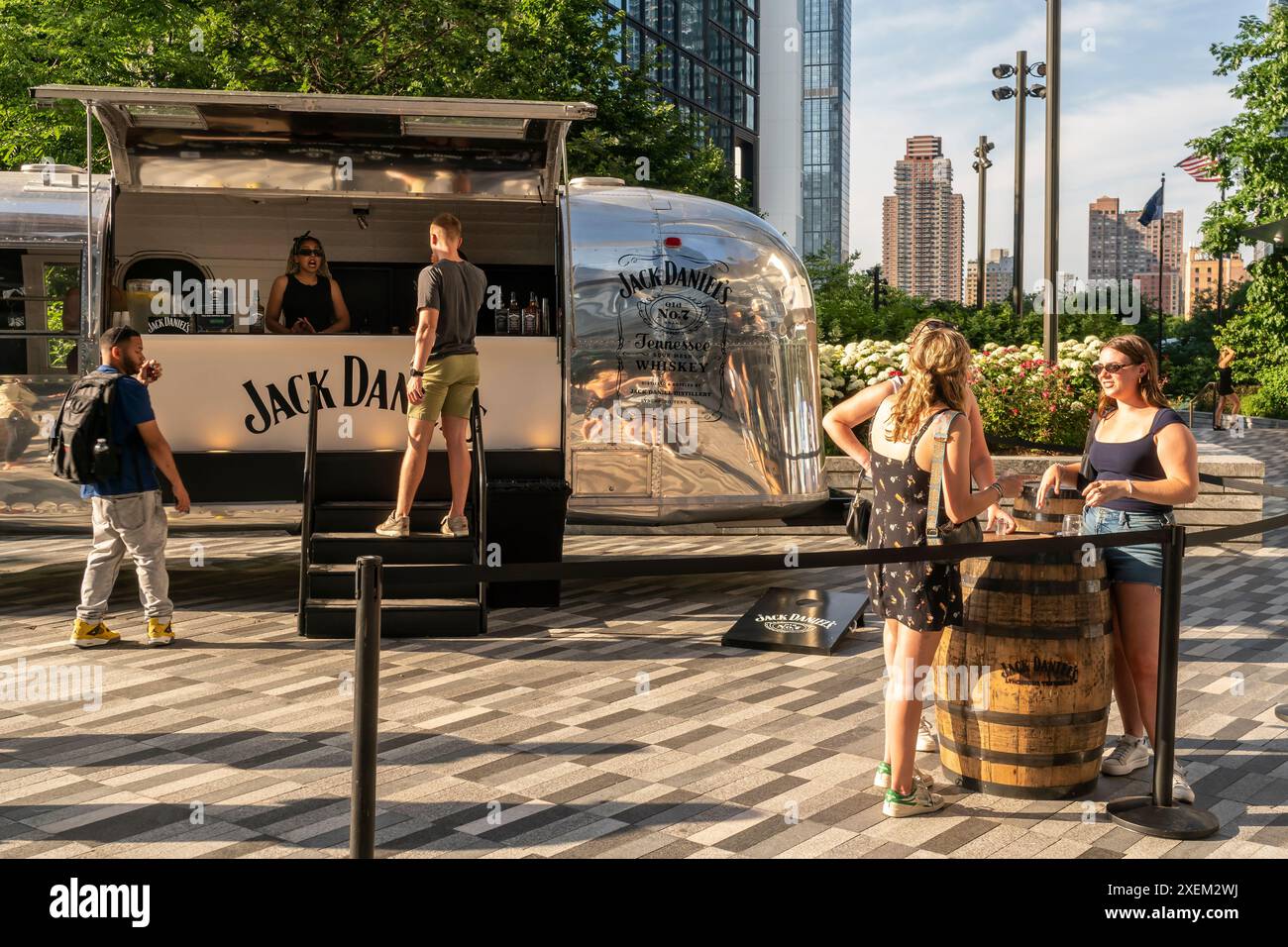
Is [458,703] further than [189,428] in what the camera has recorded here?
No

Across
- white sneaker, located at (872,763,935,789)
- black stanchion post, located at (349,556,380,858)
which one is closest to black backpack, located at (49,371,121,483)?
black stanchion post, located at (349,556,380,858)

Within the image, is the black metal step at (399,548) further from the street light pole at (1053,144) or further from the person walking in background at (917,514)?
the street light pole at (1053,144)

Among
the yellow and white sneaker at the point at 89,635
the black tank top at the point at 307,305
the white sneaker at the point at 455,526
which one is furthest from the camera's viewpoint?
the black tank top at the point at 307,305

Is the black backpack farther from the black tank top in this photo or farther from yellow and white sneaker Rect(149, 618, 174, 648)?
the black tank top

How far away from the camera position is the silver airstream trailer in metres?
9.22

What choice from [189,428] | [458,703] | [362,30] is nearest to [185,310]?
[189,428]

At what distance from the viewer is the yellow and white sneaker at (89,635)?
26.4 feet

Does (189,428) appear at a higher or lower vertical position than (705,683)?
higher

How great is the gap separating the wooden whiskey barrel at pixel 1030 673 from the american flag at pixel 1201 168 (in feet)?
93.7

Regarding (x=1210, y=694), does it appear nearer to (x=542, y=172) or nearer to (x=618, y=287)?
(x=618, y=287)

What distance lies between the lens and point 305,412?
951 cm

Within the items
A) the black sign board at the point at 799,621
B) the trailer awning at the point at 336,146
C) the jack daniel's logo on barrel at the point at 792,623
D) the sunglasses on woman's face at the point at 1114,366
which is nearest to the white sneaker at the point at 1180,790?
the sunglasses on woman's face at the point at 1114,366

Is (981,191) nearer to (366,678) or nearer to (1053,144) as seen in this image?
(1053,144)

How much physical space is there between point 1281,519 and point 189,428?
7.29 meters
